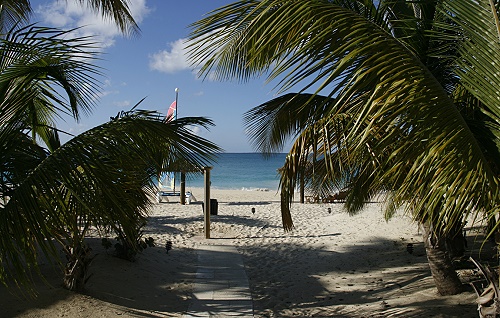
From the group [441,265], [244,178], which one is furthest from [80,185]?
[244,178]

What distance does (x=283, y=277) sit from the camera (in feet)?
24.6

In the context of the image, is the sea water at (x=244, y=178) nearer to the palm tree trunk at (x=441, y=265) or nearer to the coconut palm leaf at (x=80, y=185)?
the palm tree trunk at (x=441, y=265)

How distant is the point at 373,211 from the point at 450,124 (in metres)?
12.7

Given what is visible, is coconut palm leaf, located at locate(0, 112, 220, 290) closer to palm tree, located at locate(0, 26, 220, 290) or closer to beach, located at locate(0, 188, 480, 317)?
palm tree, located at locate(0, 26, 220, 290)

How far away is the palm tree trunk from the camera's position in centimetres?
521

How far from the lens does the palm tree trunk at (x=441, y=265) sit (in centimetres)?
521

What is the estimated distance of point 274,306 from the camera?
5.91 m

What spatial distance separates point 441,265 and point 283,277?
2.97 m

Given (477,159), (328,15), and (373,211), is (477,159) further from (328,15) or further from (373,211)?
(373,211)

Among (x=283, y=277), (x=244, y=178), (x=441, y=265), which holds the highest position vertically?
(x=244, y=178)

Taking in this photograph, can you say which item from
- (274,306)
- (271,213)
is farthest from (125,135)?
(271,213)

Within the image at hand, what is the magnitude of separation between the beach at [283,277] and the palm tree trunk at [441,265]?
123 millimetres

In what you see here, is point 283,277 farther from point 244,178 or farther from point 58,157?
point 244,178

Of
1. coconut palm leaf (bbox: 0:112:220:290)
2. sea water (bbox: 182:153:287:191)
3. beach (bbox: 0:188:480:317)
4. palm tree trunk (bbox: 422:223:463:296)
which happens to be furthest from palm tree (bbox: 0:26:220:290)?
sea water (bbox: 182:153:287:191)
